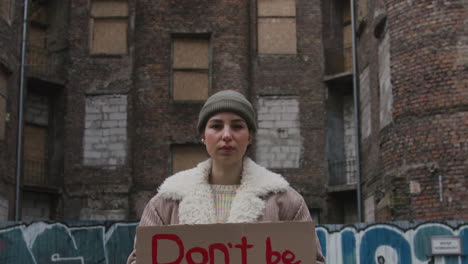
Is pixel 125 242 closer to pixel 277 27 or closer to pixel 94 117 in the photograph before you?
pixel 94 117

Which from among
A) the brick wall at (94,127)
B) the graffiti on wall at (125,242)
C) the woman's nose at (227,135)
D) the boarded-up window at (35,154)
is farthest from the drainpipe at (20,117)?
the woman's nose at (227,135)

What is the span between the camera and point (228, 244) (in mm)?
3090

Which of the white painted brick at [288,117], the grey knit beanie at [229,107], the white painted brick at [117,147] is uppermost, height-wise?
the white painted brick at [288,117]

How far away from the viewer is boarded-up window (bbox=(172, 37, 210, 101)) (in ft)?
70.4

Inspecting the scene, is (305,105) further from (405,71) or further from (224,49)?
(405,71)

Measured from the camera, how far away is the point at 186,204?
3273mm

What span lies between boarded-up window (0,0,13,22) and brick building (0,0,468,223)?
109 millimetres

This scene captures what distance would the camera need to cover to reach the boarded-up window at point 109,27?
21.6m

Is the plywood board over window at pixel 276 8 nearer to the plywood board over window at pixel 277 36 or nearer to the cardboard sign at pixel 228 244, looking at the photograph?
the plywood board over window at pixel 277 36

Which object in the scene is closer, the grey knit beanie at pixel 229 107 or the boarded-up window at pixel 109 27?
the grey knit beanie at pixel 229 107

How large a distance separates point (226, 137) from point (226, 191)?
29 cm

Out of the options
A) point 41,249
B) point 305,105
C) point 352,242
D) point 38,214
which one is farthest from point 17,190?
point 352,242

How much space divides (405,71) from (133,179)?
9252 millimetres

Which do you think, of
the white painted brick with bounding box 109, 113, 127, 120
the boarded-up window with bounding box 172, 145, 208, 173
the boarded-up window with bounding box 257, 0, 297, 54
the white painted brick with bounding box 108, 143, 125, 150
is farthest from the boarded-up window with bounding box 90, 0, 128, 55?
the boarded-up window with bounding box 257, 0, 297, 54
